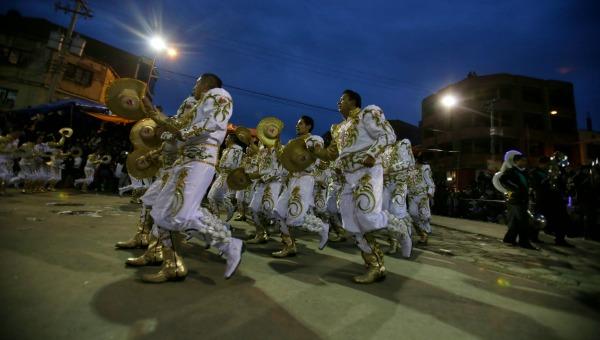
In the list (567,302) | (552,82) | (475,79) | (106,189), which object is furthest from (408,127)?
(567,302)

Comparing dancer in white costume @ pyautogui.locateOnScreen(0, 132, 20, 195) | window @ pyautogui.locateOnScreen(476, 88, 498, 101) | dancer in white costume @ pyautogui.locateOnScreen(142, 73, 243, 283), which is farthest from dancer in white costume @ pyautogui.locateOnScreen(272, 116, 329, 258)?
window @ pyautogui.locateOnScreen(476, 88, 498, 101)

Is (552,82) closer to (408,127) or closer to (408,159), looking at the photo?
(408,127)

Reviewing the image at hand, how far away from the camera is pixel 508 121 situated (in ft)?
103

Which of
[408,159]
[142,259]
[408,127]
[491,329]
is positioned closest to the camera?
[491,329]

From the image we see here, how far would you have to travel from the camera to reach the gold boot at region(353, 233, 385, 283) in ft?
10.4

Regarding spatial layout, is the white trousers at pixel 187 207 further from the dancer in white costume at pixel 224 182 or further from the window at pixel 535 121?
the window at pixel 535 121

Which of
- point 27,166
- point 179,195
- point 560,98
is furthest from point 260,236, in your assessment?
point 560,98

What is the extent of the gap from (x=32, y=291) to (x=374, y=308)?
2.66 metres

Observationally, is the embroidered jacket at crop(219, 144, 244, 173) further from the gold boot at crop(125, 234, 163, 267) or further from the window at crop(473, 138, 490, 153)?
the window at crop(473, 138, 490, 153)

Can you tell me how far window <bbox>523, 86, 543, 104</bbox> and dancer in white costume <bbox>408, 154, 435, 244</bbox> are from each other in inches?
1325

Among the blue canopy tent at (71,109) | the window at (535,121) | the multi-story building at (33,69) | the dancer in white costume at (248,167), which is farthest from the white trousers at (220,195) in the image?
the window at (535,121)

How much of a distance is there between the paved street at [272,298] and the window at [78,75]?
92.5 feet

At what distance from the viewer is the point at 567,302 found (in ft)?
9.64

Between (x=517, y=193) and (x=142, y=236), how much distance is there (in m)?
7.21
